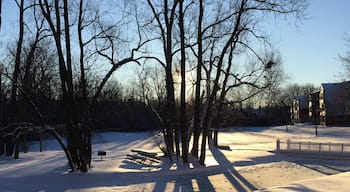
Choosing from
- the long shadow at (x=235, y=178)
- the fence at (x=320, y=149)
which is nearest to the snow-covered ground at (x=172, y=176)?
the long shadow at (x=235, y=178)

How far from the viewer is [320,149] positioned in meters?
31.5

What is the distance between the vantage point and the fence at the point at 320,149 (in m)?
30.3

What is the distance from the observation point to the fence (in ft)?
99.5

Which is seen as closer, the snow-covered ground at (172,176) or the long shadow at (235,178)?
the snow-covered ground at (172,176)

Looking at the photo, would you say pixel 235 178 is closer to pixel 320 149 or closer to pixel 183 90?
pixel 183 90

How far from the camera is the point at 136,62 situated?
907 inches

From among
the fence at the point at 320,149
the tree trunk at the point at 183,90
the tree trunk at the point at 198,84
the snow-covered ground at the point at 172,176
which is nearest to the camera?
the snow-covered ground at the point at 172,176

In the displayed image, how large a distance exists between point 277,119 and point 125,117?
144 ft

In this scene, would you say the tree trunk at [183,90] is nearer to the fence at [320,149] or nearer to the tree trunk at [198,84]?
the tree trunk at [198,84]

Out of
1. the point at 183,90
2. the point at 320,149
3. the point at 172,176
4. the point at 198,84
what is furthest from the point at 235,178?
the point at 320,149

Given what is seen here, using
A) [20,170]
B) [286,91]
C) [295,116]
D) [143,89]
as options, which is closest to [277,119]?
[295,116]

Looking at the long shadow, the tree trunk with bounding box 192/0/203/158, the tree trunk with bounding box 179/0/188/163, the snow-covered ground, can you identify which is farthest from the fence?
the tree trunk with bounding box 179/0/188/163

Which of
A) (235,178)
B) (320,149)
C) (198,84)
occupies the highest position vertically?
(198,84)

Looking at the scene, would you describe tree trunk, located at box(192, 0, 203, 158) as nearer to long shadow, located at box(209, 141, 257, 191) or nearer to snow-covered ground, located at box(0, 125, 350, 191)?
snow-covered ground, located at box(0, 125, 350, 191)
